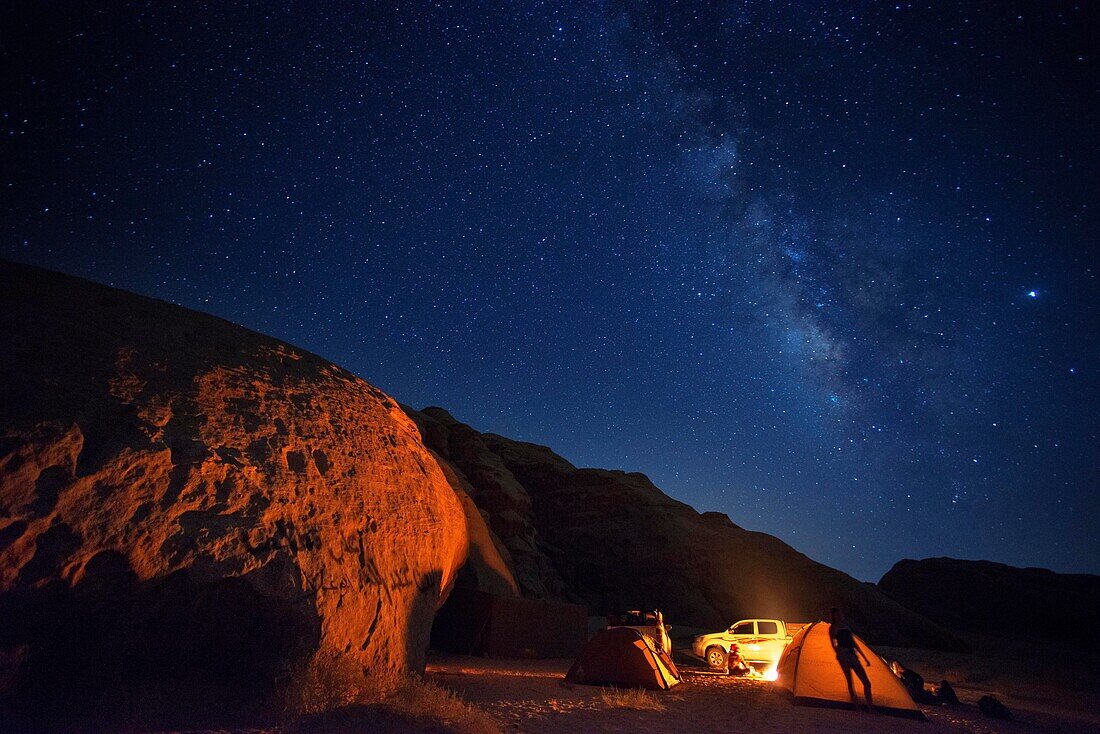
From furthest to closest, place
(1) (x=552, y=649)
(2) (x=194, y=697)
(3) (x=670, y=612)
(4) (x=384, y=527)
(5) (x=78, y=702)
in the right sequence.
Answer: (3) (x=670, y=612) < (1) (x=552, y=649) < (4) (x=384, y=527) < (2) (x=194, y=697) < (5) (x=78, y=702)

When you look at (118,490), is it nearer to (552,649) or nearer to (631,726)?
(631,726)

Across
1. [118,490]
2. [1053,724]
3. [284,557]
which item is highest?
[118,490]

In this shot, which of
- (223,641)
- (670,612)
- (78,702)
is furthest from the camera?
(670,612)

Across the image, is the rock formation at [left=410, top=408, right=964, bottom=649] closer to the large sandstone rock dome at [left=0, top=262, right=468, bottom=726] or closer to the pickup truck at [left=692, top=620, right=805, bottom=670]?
the pickup truck at [left=692, top=620, right=805, bottom=670]

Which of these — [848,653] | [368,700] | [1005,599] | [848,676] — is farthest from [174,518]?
[1005,599]

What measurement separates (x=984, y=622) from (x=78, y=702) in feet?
222

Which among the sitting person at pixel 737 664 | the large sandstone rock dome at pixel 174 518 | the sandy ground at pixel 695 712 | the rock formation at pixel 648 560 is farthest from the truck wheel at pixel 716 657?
the rock formation at pixel 648 560

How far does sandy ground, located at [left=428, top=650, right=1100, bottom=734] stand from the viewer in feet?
29.9

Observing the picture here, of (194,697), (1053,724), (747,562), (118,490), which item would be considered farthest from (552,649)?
(747,562)

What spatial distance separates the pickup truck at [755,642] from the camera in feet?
57.3

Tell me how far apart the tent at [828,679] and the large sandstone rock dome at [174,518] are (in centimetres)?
841

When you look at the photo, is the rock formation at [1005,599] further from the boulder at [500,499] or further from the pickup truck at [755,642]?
the pickup truck at [755,642]

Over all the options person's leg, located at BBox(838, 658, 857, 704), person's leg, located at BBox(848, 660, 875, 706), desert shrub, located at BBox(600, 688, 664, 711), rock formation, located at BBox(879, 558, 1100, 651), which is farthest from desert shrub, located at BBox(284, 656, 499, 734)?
rock formation, located at BBox(879, 558, 1100, 651)

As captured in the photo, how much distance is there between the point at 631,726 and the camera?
29.0 ft
